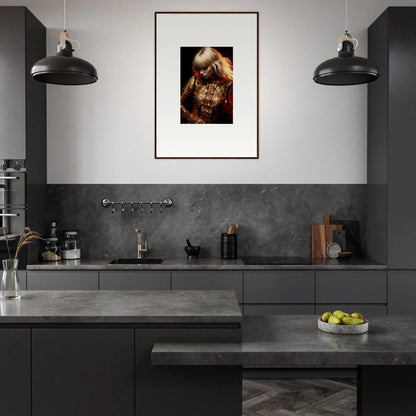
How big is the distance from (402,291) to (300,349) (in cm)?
254

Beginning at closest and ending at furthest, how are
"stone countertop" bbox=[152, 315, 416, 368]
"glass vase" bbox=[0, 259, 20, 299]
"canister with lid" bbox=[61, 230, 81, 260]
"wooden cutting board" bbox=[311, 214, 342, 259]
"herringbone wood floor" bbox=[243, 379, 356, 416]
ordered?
"stone countertop" bbox=[152, 315, 416, 368] < "glass vase" bbox=[0, 259, 20, 299] < "herringbone wood floor" bbox=[243, 379, 356, 416] < "canister with lid" bbox=[61, 230, 81, 260] < "wooden cutting board" bbox=[311, 214, 342, 259]

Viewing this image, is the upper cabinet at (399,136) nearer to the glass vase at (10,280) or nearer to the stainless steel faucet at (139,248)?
the stainless steel faucet at (139,248)

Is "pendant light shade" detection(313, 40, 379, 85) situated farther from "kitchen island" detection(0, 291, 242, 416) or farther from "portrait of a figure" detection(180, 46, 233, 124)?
"portrait of a figure" detection(180, 46, 233, 124)

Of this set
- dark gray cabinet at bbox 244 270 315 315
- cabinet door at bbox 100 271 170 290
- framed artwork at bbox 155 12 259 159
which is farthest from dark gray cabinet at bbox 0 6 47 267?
dark gray cabinet at bbox 244 270 315 315

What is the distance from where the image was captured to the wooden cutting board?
16.9ft

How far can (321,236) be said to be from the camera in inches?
204

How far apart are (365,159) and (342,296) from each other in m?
1.48

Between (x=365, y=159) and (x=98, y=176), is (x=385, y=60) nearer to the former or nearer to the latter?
(x=365, y=159)

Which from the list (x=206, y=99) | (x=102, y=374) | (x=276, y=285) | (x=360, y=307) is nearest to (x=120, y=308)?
(x=102, y=374)

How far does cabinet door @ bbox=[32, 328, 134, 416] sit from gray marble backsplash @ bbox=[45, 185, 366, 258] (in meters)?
2.65

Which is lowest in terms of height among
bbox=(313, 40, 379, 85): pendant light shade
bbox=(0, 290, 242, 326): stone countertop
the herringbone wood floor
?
the herringbone wood floor

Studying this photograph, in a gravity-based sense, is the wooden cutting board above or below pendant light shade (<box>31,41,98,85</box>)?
below

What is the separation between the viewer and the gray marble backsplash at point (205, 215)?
5.27 metres

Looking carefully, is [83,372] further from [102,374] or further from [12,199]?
[12,199]
